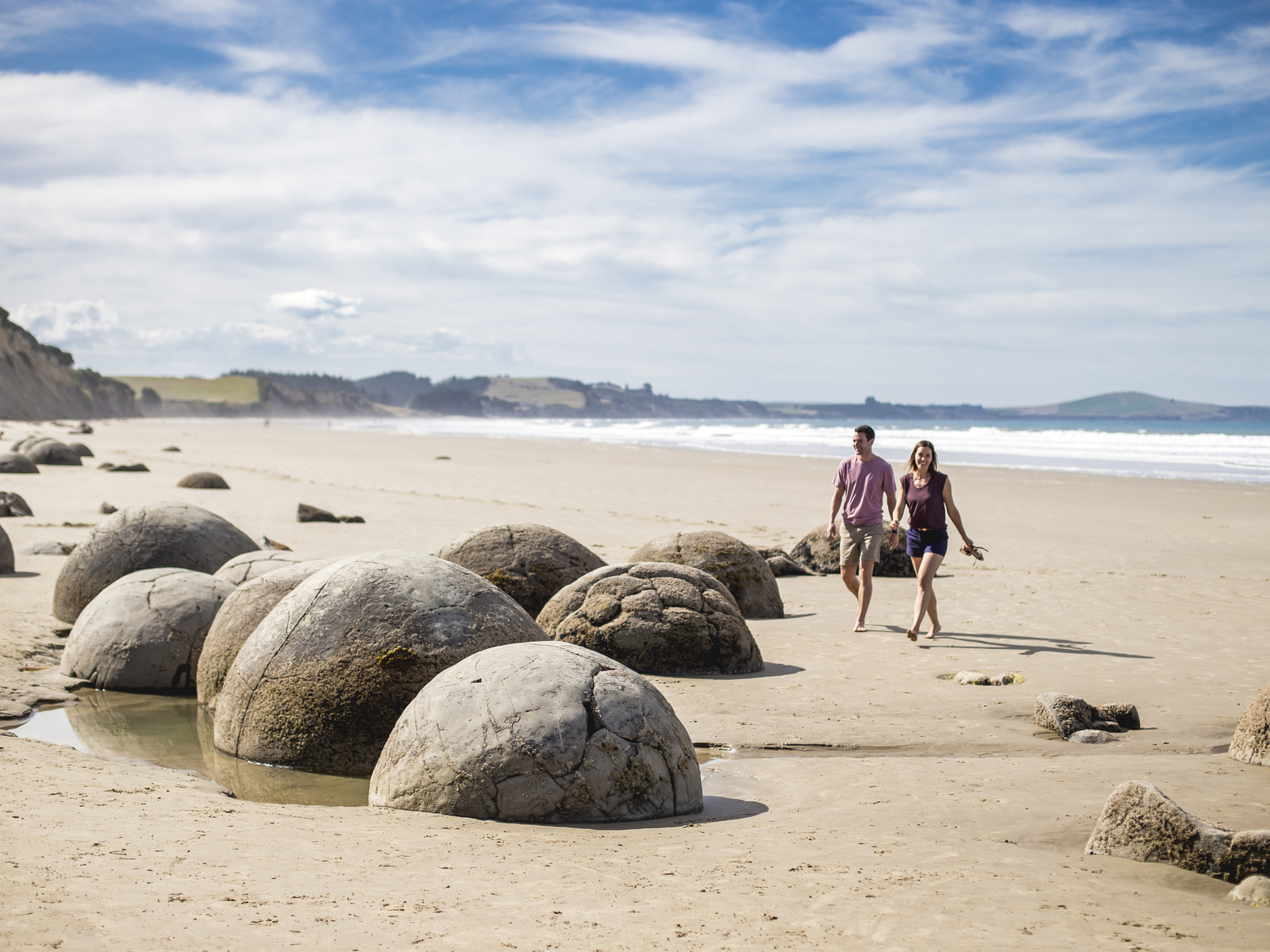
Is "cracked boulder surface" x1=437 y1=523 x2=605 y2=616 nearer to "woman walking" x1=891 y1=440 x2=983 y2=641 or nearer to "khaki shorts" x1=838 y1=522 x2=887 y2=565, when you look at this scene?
"khaki shorts" x1=838 y1=522 x2=887 y2=565

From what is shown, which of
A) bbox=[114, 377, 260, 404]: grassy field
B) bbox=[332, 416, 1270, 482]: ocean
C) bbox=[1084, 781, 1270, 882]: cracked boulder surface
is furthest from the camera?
bbox=[114, 377, 260, 404]: grassy field

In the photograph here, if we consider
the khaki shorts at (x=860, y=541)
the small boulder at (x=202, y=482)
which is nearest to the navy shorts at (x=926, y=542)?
the khaki shorts at (x=860, y=541)

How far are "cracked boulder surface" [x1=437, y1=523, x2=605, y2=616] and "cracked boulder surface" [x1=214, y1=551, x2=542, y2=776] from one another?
11.0 ft

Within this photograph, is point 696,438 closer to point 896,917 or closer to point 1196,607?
point 1196,607

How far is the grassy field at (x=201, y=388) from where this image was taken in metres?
154

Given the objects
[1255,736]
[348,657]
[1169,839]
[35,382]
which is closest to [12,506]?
[348,657]

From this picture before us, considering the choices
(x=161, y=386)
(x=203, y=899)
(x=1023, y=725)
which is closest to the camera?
(x=203, y=899)

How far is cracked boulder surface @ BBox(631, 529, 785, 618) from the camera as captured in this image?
36.2ft

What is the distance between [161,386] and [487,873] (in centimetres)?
17187

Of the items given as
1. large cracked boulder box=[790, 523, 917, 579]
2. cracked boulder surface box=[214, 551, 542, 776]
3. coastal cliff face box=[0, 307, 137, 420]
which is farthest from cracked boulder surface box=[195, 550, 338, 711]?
coastal cliff face box=[0, 307, 137, 420]

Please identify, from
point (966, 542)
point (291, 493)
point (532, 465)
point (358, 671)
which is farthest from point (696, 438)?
point (358, 671)

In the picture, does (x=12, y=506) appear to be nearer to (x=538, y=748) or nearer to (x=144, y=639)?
(x=144, y=639)

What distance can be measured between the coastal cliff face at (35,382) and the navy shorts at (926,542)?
86.3 meters

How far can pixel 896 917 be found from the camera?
12.3 ft
